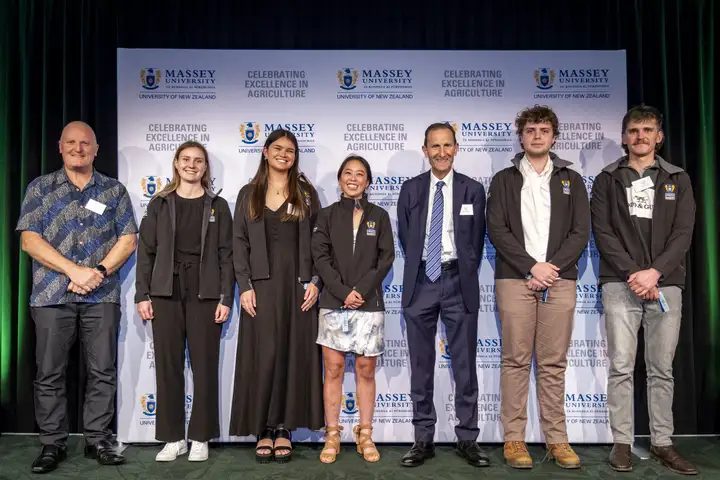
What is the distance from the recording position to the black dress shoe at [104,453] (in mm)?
3162

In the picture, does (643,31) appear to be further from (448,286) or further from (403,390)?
(403,390)

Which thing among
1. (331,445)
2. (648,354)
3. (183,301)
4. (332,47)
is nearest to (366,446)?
(331,445)

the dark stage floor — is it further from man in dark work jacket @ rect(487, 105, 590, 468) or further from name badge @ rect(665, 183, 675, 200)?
name badge @ rect(665, 183, 675, 200)

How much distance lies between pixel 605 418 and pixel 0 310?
13.5ft

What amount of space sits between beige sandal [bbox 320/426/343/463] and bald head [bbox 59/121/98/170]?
216 cm

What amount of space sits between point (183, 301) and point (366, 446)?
1368mm

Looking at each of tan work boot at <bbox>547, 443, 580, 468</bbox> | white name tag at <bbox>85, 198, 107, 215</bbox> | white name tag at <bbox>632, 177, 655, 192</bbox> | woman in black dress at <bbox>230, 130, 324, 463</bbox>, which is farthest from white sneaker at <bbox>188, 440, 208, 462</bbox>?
white name tag at <bbox>632, 177, 655, 192</bbox>

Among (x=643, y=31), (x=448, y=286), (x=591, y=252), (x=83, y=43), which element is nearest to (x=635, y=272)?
(x=591, y=252)

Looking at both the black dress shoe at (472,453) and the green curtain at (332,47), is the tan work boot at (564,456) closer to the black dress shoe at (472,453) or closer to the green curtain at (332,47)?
the black dress shoe at (472,453)

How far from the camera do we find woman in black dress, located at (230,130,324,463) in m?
3.17

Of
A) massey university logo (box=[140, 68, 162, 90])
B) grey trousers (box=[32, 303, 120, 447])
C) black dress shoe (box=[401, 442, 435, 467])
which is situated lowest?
black dress shoe (box=[401, 442, 435, 467])

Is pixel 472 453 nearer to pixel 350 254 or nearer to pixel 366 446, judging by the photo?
pixel 366 446

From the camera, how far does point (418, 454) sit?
10.4 ft

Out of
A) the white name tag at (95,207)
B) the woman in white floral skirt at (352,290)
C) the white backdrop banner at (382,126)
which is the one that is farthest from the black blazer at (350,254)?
the white name tag at (95,207)
